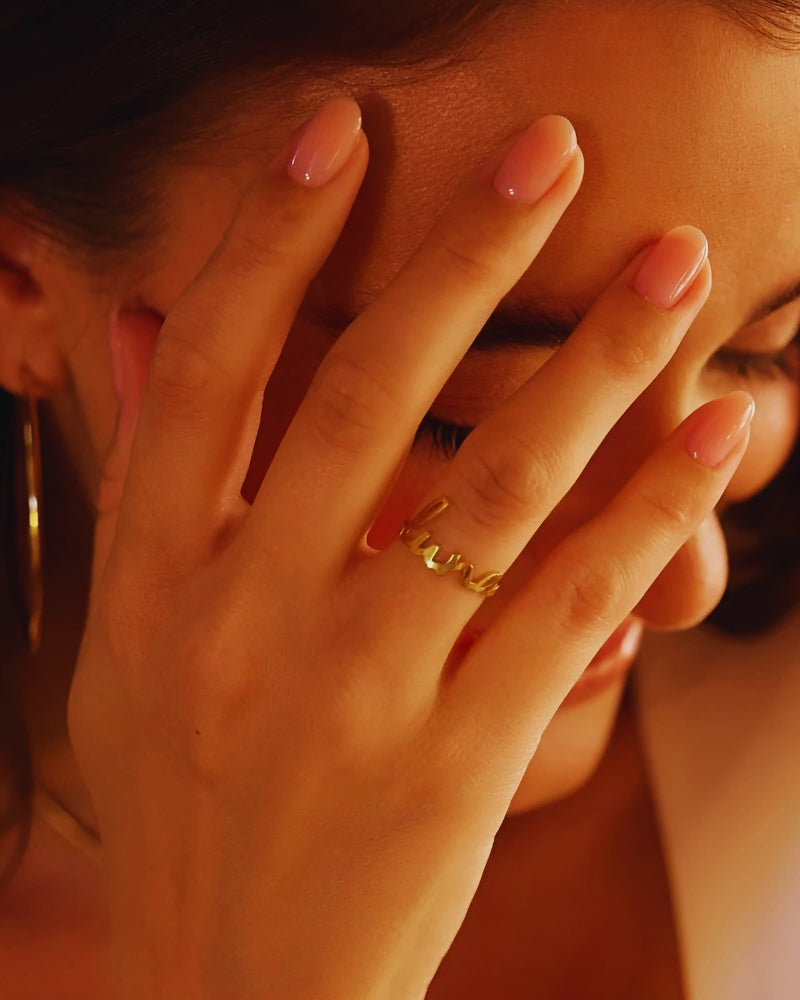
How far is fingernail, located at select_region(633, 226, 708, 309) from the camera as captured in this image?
588 mm

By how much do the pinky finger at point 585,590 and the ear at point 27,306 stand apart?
406 millimetres

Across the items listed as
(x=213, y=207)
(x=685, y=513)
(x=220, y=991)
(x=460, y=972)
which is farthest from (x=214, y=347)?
(x=460, y=972)

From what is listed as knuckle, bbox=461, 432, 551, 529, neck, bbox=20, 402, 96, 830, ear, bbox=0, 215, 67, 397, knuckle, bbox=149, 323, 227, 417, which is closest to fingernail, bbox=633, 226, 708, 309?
knuckle, bbox=461, 432, 551, 529

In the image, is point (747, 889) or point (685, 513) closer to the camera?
point (685, 513)

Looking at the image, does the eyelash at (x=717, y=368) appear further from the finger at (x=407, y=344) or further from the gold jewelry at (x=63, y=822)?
the gold jewelry at (x=63, y=822)

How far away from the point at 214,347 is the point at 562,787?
0.83 metres

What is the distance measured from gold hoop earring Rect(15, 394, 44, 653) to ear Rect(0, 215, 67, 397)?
2.2 inches

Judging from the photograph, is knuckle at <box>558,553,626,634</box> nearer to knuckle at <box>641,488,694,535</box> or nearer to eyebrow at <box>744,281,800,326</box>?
knuckle at <box>641,488,694,535</box>

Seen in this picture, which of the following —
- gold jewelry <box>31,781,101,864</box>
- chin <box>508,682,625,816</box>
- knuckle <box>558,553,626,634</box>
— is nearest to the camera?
knuckle <box>558,553,626,634</box>

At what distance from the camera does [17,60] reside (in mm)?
655

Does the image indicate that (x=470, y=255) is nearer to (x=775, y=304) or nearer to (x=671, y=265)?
(x=671, y=265)

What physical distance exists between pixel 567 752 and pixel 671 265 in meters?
0.77

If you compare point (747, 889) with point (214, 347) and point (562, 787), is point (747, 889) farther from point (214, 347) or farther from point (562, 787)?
point (214, 347)

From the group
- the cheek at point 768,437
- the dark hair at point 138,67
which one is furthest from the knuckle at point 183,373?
the cheek at point 768,437
